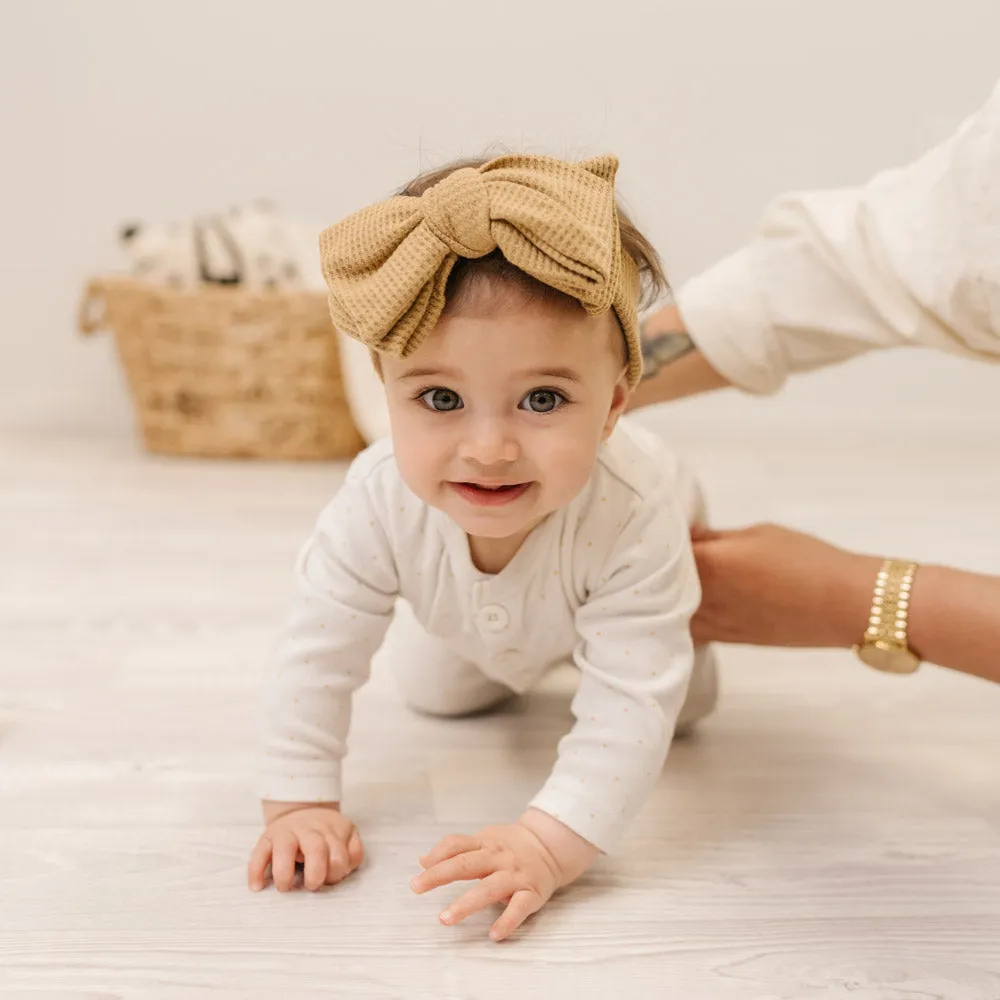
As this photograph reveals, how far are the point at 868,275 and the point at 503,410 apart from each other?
47 centimetres

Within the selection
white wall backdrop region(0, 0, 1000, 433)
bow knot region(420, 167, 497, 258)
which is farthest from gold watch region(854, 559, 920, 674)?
white wall backdrop region(0, 0, 1000, 433)

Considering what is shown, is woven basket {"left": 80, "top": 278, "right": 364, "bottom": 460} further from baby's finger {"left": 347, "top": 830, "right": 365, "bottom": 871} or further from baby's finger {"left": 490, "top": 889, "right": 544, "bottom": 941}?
baby's finger {"left": 490, "top": 889, "right": 544, "bottom": 941}

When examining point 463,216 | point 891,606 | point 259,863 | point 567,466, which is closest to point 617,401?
point 567,466

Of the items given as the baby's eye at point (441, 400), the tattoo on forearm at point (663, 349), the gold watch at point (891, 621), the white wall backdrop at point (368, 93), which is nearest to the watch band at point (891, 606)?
the gold watch at point (891, 621)

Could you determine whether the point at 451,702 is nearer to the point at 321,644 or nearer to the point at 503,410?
the point at 321,644

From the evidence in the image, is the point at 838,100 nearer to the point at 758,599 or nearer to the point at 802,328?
the point at 802,328

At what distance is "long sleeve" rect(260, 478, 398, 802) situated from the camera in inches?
37.5

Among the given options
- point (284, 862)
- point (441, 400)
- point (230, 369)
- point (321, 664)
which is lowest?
point (230, 369)

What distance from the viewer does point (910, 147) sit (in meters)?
2.21

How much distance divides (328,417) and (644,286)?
4.05ft

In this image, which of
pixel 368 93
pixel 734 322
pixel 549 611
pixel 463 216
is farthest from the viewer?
pixel 368 93

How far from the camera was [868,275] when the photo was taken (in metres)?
1.12

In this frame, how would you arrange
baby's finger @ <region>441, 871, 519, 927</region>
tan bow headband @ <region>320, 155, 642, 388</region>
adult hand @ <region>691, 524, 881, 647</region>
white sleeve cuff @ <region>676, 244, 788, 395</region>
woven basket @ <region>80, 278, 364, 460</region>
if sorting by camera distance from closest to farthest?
tan bow headband @ <region>320, 155, 642, 388</region>, baby's finger @ <region>441, 871, 519, 927</region>, adult hand @ <region>691, 524, 881, 647</region>, white sleeve cuff @ <region>676, 244, 788, 395</region>, woven basket @ <region>80, 278, 364, 460</region>

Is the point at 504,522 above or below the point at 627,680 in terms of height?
above
